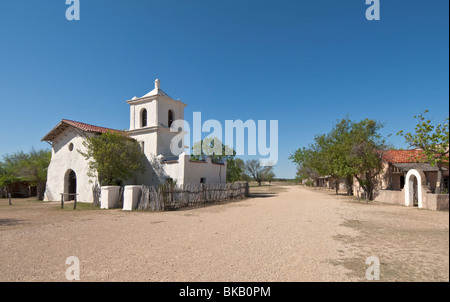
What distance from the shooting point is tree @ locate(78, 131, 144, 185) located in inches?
720

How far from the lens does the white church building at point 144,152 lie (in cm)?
2127

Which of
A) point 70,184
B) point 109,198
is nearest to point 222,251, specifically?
point 109,198

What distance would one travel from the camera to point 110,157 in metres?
18.4

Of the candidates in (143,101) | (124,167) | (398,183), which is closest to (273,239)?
(124,167)

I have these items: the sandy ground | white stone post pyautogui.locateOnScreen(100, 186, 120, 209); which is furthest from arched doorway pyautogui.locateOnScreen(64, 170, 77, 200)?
the sandy ground

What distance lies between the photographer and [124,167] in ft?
63.6

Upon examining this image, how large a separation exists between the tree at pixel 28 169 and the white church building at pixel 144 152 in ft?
12.9

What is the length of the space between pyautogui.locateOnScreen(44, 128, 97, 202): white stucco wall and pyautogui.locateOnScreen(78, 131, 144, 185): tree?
5.09 ft

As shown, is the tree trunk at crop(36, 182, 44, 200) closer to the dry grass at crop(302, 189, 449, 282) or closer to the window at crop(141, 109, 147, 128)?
the window at crop(141, 109, 147, 128)

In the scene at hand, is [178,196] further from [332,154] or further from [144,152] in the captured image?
[332,154]

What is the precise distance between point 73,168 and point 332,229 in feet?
71.8

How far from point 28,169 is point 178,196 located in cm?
2015

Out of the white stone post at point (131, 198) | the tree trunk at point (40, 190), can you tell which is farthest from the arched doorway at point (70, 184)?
the white stone post at point (131, 198)

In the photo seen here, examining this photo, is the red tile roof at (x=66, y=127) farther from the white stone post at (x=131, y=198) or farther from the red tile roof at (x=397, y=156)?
the red tile roof at (x=397, y=156)
